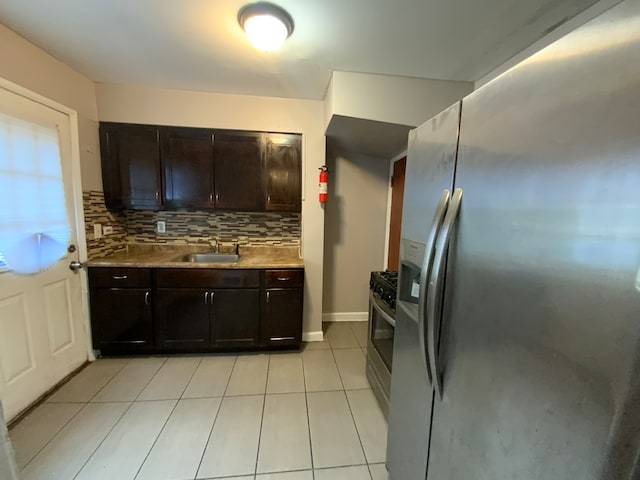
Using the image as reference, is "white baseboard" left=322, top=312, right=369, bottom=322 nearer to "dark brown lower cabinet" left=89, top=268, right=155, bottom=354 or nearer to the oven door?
the oven door

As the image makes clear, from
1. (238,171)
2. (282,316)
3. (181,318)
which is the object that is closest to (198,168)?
(238,171)

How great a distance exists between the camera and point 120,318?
237 cm

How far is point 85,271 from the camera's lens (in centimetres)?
232

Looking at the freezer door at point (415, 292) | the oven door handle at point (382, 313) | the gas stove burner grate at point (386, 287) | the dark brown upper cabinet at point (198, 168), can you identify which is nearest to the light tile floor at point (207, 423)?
the freezer door at point (415, 292)

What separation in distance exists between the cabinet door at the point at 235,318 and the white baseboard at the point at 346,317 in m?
1.07

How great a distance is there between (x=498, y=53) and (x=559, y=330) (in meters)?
1.96

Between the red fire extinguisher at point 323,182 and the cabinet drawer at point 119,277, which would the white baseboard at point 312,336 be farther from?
the cabinet drawer at point 119,277

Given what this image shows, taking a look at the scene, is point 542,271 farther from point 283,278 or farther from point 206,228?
point 206,228

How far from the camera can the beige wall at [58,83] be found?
1.70 meters

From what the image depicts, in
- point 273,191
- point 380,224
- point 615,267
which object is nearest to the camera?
point 615,267

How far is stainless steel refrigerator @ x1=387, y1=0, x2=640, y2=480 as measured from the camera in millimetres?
426

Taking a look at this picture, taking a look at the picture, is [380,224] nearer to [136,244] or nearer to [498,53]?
[498,53]

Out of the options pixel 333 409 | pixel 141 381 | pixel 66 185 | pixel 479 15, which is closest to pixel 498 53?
pixel 479 15

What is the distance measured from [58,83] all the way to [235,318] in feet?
7.64
